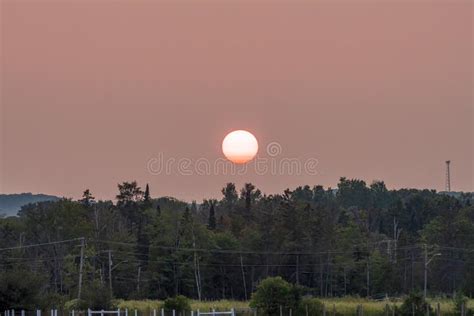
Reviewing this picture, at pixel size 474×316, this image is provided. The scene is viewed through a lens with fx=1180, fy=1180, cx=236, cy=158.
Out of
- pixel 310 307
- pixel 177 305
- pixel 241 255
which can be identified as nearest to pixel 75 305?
pixel 177 305

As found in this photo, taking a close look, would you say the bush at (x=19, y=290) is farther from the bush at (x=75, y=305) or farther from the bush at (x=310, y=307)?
the bush at (x=310, y=307)

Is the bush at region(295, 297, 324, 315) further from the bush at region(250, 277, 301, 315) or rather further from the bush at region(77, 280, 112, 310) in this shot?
the bush at region(77, 280, 112, 310)

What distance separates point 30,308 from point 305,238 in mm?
47486

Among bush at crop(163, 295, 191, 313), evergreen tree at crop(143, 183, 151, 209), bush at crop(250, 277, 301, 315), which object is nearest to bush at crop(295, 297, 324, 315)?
bush at crop(250, 277, 301, 315)

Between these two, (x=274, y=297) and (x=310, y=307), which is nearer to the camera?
(x=274, y=297)

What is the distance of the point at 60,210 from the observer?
119 m

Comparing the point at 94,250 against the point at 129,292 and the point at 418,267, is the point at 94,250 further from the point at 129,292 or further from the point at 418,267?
the point at 418,267

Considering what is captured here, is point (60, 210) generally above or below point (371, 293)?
above

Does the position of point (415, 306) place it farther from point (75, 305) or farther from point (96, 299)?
point (75, 305)

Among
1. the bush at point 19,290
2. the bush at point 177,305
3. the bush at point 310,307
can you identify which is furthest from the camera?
the bush at point 177,305

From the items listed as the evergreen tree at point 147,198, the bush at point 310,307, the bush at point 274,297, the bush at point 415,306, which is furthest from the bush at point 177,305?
the evergreen tree at point 147,198

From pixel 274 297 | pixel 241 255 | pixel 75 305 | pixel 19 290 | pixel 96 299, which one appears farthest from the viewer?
pixel 241 255

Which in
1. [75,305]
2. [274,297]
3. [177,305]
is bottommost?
[75,305]

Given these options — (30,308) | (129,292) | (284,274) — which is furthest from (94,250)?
(30,308)
